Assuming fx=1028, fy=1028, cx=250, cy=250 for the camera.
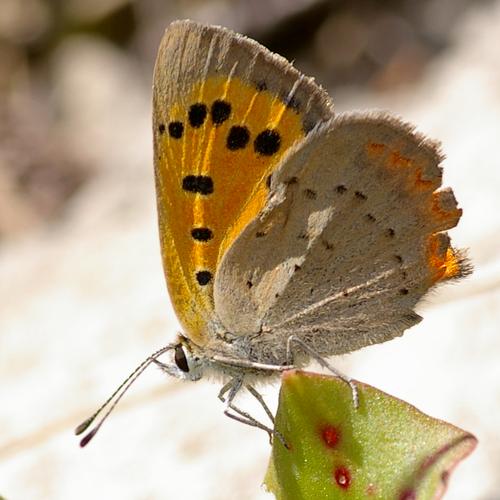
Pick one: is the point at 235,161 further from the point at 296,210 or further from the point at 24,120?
the point at 24,120

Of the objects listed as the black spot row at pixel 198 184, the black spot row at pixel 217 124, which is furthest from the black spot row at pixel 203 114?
the black spot row at pixel 198 184

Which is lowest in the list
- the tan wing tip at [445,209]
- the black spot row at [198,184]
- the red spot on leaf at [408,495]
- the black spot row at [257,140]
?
the red spot on leaf at [408,495]

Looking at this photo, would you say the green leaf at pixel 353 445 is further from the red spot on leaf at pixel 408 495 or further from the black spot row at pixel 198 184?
the black spot row at pixel 198 184

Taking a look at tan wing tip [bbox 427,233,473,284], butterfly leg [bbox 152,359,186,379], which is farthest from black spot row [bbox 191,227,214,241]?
tan wing tip [bbox 427,233,473,284]

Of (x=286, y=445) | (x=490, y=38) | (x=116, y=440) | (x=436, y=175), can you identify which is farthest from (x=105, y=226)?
(x=286, y=445)

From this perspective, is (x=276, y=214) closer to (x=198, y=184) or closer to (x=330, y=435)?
(x=198, y=184)

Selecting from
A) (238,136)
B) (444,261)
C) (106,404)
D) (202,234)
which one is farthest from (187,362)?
(444,261)
